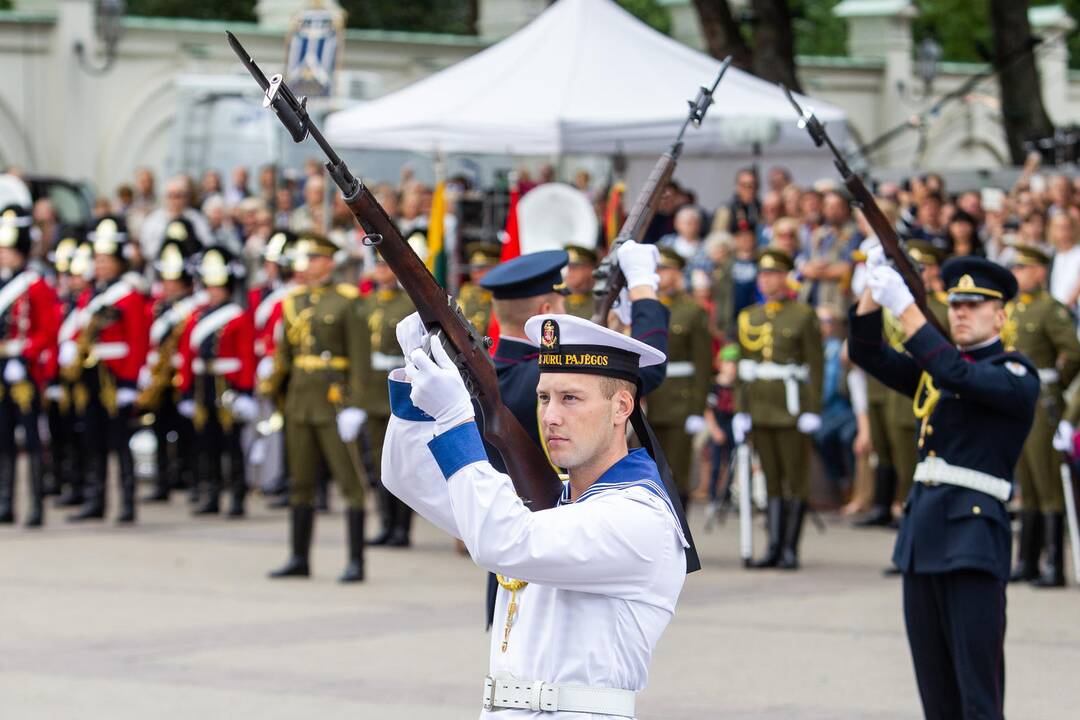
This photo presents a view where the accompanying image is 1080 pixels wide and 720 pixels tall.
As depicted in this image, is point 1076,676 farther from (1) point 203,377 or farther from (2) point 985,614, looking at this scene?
(1) point 203,377

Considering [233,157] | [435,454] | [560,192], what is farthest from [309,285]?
[233,157]

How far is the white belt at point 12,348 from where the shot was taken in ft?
45.8

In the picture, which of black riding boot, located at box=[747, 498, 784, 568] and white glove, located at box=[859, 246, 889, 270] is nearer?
white glove, located at box=[859, 246, 889, 270]

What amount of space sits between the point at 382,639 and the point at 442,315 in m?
5.29

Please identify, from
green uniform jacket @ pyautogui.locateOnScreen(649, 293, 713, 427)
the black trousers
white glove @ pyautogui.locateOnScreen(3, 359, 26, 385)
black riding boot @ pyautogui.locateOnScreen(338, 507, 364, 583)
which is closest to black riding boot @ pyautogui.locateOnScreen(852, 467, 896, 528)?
green uniform jacket @ pyautogui.locateOnScreen(649, 293, 713, 427)

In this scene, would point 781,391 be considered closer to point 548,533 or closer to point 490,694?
point 490,694

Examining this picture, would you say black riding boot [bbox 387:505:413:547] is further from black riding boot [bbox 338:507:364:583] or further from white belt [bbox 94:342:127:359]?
white belt [bbox 94:342:127:359]

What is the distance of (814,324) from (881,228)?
5.47 metres

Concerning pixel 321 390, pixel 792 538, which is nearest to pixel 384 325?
pixel 321 390

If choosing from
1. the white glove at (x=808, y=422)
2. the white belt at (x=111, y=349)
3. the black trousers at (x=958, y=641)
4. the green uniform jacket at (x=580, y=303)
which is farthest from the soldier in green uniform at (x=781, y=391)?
the black trousers at (x=958, y=641)

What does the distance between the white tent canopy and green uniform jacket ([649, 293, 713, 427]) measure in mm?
2095

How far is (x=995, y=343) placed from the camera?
6.76 meters

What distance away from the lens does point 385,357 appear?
43.1 ft

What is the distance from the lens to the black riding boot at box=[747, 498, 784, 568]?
1202 centimetres
